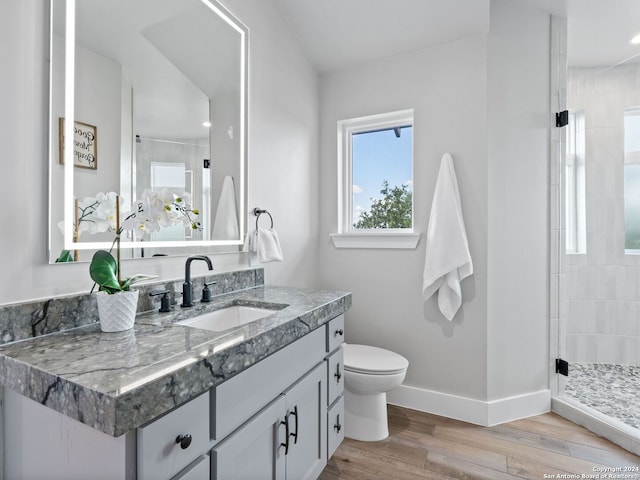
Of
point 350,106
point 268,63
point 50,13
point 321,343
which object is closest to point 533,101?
point 350,106

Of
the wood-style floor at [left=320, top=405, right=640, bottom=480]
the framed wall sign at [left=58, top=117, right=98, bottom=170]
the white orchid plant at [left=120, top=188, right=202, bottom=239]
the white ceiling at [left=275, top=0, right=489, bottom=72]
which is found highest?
the white ceiling at [left=275, top=0, right=489, bottom=72]

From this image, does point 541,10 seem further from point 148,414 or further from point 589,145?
point 148,414

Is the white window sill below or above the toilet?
above

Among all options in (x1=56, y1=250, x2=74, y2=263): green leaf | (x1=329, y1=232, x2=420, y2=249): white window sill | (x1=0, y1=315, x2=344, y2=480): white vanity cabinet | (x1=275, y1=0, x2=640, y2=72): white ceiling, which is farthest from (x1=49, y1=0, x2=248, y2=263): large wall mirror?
(x1=329, y1=232, x2=420, y2=249): white window sill

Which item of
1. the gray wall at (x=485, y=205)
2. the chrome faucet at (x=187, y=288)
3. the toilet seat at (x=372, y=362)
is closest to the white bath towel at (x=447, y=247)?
the gray wall at (x=485, y=205)

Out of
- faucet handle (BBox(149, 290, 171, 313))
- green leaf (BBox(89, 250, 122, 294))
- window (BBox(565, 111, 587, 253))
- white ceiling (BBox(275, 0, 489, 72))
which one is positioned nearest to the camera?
green leaf (BBox(89, 250, 122, 294))

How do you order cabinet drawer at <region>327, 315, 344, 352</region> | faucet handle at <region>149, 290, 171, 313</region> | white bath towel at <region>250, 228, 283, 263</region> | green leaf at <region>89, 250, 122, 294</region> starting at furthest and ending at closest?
white bath towel at <region>250, 228, 283, 263</region>
cabinet drawer at <region>327, 315, 344, 352</region>
faucet handle at <region>149, 290, 171, 313</region>
green leaf at <region>89, 250, 122, 294</region>

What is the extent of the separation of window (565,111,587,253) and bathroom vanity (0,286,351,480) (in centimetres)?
212

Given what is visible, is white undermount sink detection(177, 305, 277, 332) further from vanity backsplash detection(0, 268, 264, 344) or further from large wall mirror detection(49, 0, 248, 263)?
large wall mirror detection(49, 0, 248, 263)

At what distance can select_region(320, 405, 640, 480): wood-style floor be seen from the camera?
1633 millimetres

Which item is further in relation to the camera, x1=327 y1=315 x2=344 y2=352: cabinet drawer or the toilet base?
the toilet base

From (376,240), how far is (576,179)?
1466 millimetres

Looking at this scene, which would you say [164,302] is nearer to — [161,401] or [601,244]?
[161,401]

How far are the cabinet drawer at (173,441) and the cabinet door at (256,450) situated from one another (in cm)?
8
